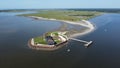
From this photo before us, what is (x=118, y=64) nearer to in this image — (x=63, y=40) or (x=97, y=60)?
(x=97, y=60)

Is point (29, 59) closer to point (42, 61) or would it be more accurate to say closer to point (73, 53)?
point (42, 61)

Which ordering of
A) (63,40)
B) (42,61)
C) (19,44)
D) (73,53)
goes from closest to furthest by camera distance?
1. (42,61)
2. (73,53)
3. (19,44)
4. (63,40)

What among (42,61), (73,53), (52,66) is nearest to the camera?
(52,66)

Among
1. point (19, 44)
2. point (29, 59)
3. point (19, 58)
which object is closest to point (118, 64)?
point (29, 59)

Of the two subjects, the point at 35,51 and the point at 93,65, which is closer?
the point at 93,65

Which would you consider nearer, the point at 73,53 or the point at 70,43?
the point at 73,53

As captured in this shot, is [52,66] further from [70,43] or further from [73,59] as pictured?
[70,43]

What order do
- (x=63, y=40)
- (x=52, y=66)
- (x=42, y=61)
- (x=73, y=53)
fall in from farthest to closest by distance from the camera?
(x=63, y=40) → (x=73, y=53) → (x=42, y=61) → (x=52, y=66)

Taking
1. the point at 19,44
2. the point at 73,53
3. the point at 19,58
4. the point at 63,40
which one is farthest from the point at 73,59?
the point at 19,44

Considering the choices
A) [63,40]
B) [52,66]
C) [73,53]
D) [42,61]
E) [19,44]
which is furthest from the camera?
[63,40]
